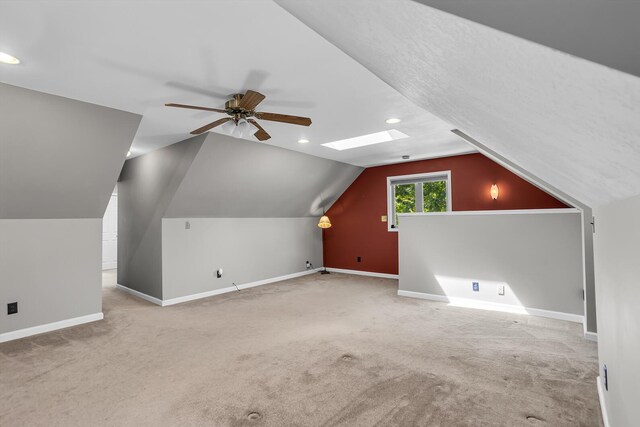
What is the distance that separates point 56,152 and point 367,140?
3822mm

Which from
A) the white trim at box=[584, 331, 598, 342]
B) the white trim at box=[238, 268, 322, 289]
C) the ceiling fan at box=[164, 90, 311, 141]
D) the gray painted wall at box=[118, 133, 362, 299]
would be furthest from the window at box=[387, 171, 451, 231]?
the ceiling fan at box=[164, 90, 311, 141]

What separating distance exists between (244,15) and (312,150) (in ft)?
11.4

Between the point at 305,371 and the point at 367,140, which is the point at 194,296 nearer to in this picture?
the point at 305,371

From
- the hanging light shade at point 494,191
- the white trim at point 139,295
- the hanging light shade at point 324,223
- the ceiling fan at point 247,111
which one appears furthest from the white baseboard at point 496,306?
the white trim at point 139,295

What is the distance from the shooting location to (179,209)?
500 cm

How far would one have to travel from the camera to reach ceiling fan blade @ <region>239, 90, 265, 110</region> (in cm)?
253

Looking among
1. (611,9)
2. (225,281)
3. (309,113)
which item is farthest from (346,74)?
(225,281)

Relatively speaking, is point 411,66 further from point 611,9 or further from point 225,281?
point 225,281

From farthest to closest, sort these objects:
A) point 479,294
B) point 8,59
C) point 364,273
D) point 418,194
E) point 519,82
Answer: point 364,273
point 418,194
point 479,294
point 8,59
point 519,82

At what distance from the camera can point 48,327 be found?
12.5 ft

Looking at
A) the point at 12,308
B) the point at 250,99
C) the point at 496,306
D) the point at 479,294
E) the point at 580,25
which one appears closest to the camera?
the point at 580,25

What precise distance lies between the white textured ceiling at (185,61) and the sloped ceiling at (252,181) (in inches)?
33.4

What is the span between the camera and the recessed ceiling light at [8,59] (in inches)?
88.0

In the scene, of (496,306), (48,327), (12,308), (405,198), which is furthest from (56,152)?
(405,198)
